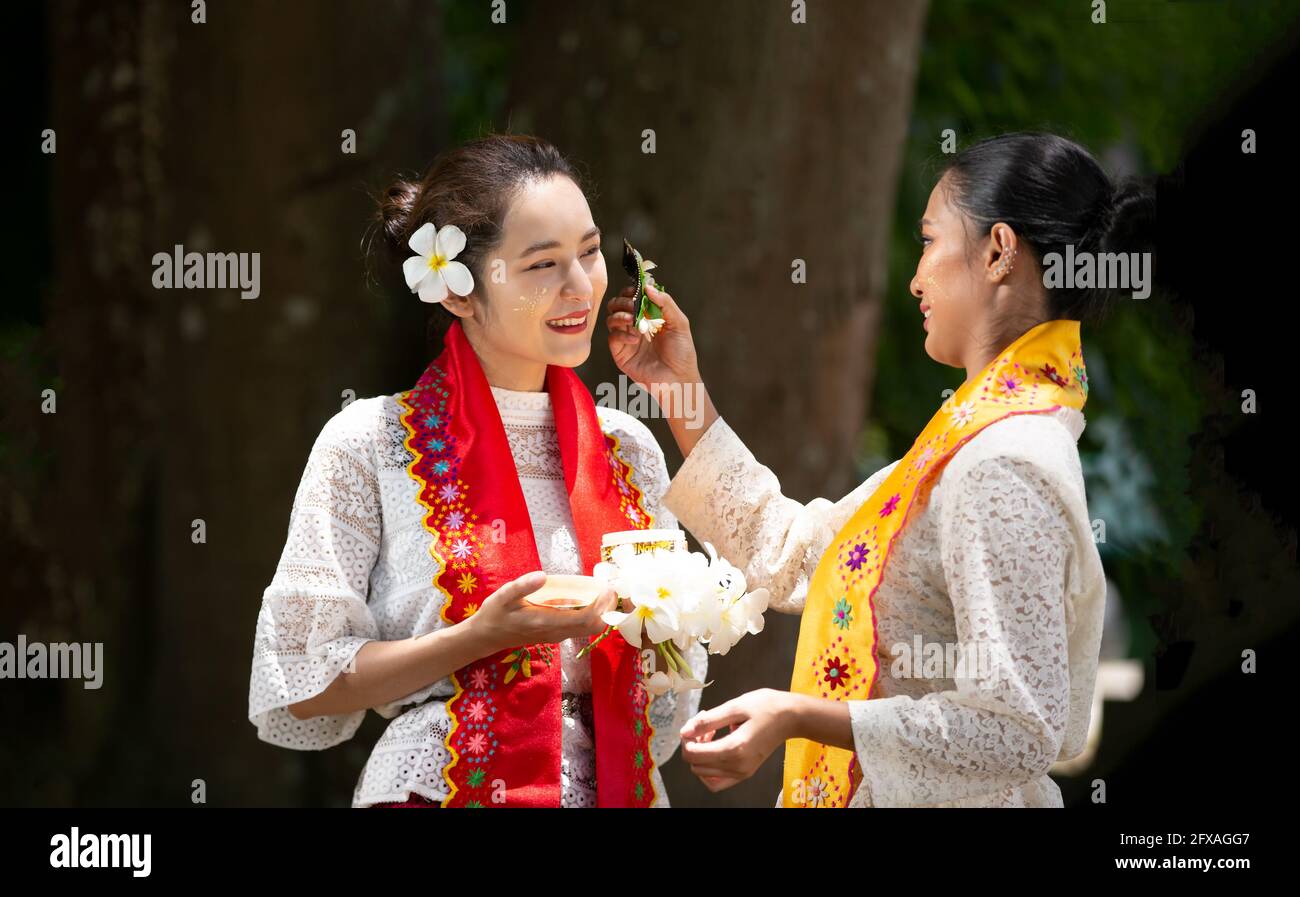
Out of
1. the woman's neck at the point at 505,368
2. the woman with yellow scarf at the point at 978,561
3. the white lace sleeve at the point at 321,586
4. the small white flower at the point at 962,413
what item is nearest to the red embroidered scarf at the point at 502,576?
the woman's neck at the point at 505,368

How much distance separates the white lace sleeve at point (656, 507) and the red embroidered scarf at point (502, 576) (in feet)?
0.45

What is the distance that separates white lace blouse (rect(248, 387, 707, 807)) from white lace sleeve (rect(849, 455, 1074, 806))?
679 mm

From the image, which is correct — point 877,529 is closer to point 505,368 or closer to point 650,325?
point 650,325

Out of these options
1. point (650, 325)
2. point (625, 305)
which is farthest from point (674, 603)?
point (625, 305)

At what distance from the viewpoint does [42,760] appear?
17.0 ft

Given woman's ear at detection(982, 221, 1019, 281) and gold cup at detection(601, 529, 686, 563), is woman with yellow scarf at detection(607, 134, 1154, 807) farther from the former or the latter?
gold cup at detection(601, 529, 686, 563)

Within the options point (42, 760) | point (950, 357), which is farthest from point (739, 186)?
point (42, 760)

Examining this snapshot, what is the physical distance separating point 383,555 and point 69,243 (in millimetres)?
2692

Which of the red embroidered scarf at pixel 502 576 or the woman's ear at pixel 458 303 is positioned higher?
the woman's ear at pixel 458 303

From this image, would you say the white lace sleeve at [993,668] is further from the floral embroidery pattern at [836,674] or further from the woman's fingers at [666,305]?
the woman's fingers at [666,305]

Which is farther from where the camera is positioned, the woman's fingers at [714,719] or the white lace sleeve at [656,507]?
the white lace sleeve at [656,507]

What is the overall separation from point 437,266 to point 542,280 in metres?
0.22

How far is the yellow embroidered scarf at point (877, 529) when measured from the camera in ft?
9.43
